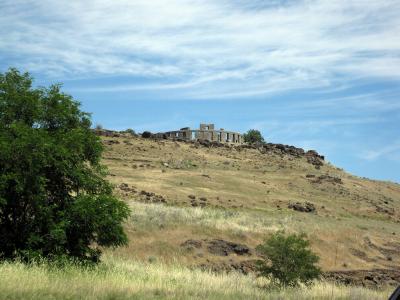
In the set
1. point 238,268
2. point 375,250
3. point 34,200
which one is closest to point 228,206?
point 375,250

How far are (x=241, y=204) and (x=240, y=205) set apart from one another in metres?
0.55

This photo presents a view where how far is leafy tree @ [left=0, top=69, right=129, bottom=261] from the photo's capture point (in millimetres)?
18500

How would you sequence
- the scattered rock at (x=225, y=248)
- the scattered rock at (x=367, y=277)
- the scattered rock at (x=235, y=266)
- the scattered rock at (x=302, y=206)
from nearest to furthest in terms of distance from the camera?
1. the scattered rock at (x=367, y=277)
2. the scattered rock at (x=235, y=266)
3. the scattered rock at (x=225, y=248)
4. the scattered rock at (x=302, y=206)

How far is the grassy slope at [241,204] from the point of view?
37.6 metres

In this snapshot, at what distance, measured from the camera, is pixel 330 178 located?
80.6 m

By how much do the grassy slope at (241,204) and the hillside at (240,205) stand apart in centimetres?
11

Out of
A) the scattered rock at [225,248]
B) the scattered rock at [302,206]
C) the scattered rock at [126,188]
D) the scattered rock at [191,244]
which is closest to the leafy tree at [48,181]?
the scattered rock at [191,244]

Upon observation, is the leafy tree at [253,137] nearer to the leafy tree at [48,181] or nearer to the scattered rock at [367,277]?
the scattered rock at [367,277]

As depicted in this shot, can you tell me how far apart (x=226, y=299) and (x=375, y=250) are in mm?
33364

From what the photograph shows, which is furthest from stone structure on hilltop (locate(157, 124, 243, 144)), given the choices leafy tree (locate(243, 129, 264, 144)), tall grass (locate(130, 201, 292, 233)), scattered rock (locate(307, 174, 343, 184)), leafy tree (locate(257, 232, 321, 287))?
leafy tree (locate(257, 232, 321, 287))

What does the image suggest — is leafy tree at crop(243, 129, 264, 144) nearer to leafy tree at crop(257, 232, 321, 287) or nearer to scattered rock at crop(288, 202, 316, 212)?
scattered rock at crop(288, 202, 316, 212)

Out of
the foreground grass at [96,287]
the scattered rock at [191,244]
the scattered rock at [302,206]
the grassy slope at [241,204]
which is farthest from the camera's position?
the scattered rock at [302,206]

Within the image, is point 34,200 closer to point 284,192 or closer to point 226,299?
point 226,299

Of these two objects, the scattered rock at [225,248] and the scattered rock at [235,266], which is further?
the scattered rock at [225,248]
